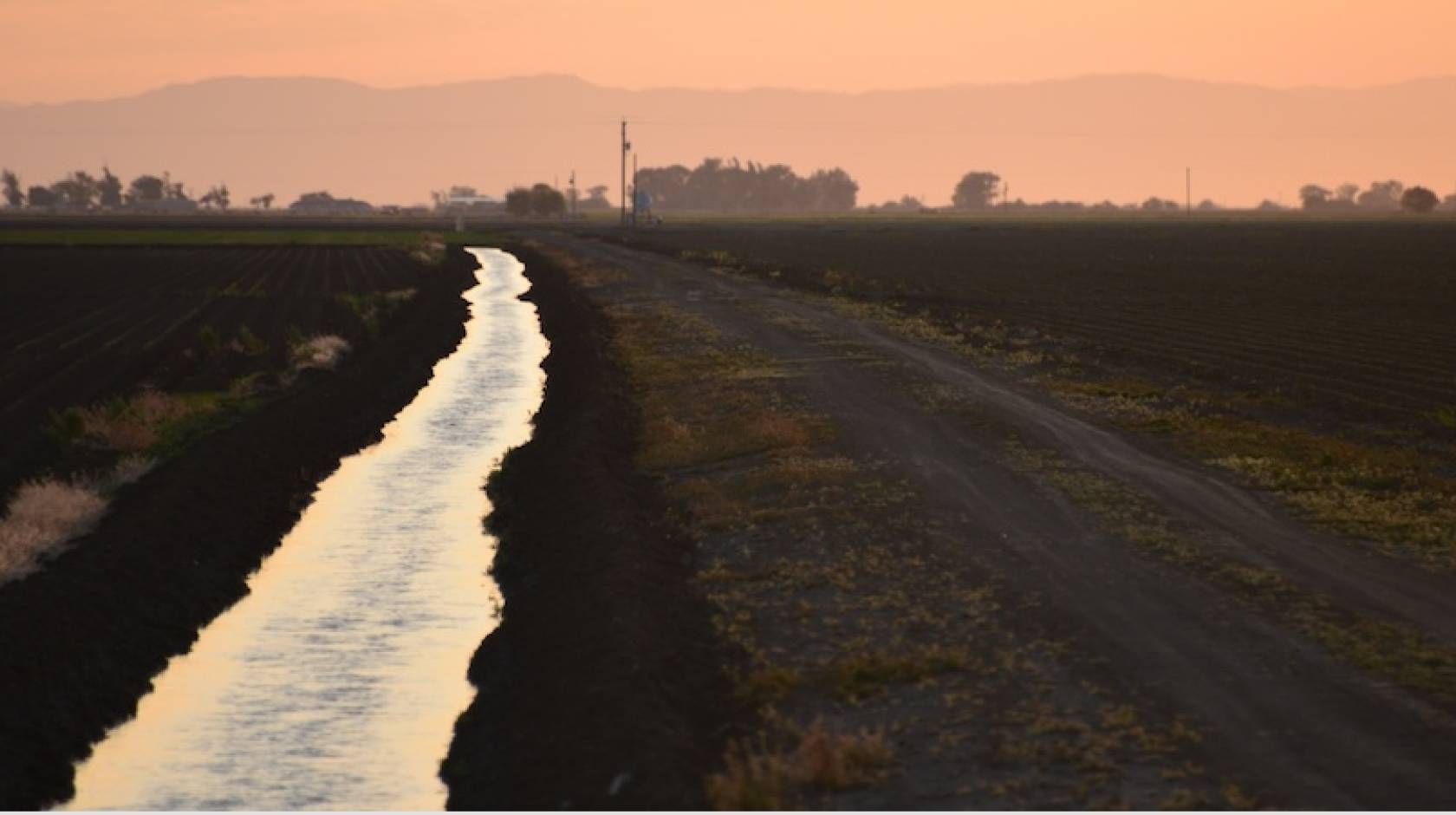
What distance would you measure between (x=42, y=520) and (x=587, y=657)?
31.4 ft

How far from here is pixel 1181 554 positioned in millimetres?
20016

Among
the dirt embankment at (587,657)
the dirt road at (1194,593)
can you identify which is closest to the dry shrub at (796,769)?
the dirt embankment at (587,657)

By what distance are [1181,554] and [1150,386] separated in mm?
16308

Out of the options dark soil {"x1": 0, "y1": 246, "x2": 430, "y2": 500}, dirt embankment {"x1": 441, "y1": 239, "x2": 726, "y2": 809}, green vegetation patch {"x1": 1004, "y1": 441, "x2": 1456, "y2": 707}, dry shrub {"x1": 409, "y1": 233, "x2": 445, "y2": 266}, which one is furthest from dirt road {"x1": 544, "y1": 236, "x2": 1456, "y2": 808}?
dry shrub {"x1": 409, "y1": 233, "x2": 445, "y2": 266}

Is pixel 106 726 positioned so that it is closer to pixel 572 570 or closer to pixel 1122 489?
pixel 572 570

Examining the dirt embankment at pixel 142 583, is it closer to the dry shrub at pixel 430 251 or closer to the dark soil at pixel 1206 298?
the dark soil at pixel 1206 298

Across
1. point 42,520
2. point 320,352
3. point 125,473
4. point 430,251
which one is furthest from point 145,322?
point 430,251

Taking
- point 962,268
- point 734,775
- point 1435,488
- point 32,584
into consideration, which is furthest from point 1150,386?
point 962,268

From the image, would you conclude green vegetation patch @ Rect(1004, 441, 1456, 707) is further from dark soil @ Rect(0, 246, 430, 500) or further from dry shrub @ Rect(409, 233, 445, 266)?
dry shrub @ Rect(409, 233, 445, 266)

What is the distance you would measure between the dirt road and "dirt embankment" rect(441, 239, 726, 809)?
206cm

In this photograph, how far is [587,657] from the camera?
17.1 m

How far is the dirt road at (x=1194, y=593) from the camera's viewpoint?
43.2 feet

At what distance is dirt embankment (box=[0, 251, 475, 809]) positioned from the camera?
54.0ft

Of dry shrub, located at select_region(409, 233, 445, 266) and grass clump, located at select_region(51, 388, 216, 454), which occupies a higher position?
grass clump, located at select_region(51, 388, 216, 454)
